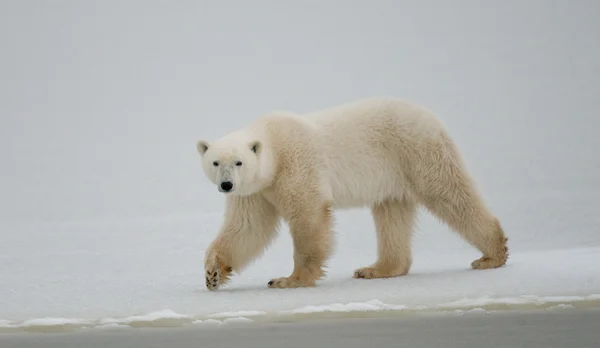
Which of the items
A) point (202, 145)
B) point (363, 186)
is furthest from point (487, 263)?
point (202, 145)

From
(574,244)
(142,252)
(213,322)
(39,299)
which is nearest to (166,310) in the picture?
(213,322)

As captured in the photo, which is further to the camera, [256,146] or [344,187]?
[344,187]

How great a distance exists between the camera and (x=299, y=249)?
6.30m

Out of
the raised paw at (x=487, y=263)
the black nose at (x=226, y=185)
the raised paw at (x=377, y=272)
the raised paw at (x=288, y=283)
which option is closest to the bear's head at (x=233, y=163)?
the black nose at (x=226, y=185)

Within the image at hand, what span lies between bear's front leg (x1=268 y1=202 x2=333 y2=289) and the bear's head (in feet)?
1.31

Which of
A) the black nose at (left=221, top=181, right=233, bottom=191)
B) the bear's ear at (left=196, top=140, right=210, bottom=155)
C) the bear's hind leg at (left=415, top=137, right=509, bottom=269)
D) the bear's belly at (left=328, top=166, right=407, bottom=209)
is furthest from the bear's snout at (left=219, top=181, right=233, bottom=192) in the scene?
the bear's hind leg at (left=415, top=137, right=509, bottom=269)

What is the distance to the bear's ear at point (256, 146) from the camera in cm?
618

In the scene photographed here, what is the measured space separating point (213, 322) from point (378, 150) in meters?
2.18

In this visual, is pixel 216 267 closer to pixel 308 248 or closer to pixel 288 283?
pixel 288 283

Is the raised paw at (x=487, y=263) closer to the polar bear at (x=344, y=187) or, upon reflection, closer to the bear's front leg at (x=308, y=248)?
the polar bear at (x=344, y=187)

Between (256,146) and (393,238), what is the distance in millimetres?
1447

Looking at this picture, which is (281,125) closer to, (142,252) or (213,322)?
(213,322)

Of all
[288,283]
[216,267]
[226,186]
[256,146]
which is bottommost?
[288,283]

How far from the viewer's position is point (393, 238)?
7.03 m
